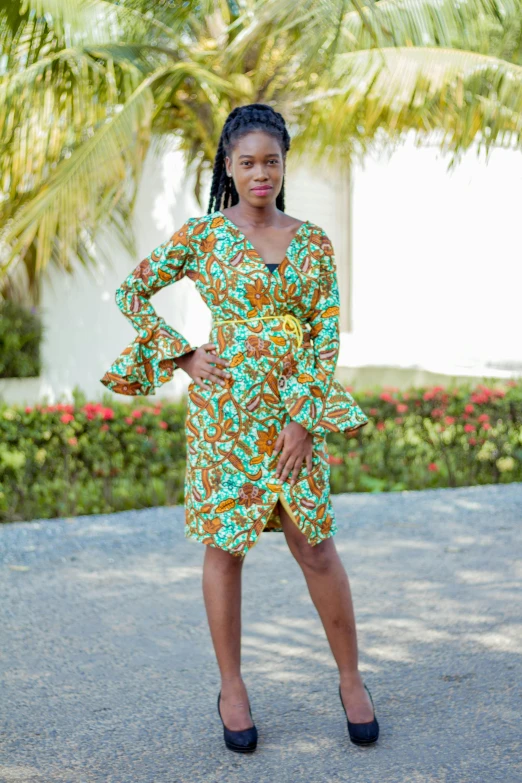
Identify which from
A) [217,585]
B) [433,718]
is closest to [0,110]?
[217,585]

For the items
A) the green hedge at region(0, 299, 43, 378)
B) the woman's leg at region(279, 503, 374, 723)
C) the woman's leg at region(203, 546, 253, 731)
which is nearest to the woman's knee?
the woman's leg at region(279, 503, 374, 723)

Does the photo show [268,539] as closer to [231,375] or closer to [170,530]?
[170,530]

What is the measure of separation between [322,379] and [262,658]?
1296mm

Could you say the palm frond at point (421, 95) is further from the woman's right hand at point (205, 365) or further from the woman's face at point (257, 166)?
the woman's right hand at point (205, 365)

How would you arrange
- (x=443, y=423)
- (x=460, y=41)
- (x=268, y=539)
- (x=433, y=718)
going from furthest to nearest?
(x=443, y=423) < (x=460, y=41) < (x=268, y=539) < (x=433, y=718)

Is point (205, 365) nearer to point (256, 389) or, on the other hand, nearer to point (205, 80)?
point (256, 389)

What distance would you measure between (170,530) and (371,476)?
2252mm

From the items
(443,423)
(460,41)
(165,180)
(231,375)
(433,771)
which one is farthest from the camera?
(165,180)

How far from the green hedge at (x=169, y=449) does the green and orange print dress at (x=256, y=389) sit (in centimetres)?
360

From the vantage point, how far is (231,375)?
8.94ft

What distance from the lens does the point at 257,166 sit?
2.73 m

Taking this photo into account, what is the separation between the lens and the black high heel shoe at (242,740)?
8.86ft

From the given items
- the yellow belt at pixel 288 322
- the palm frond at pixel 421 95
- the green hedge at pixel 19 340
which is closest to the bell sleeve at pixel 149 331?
the yellow belt at pixel 288 322

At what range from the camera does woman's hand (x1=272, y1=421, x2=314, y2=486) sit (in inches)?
106
